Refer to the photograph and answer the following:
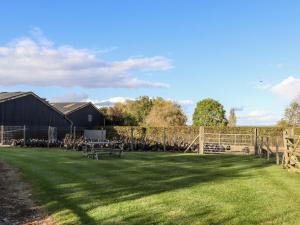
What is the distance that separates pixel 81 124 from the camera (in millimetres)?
64500

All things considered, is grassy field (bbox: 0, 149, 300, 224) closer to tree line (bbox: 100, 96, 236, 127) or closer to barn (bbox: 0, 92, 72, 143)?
barn (bbox: 0, 92, 72, 143)

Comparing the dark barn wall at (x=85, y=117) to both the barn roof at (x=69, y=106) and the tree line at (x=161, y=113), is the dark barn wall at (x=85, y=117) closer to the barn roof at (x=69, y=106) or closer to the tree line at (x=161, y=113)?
the barn roof at (x=69, y=106)

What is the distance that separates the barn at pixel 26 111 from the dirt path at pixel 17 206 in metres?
35.4

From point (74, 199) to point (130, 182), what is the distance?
2.93 m

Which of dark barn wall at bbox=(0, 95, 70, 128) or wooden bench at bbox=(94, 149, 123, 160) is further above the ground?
dark barn wall at bbox=(0, 95, 70, 128)

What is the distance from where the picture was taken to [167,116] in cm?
7456

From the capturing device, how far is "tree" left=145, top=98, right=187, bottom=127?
2916 inches

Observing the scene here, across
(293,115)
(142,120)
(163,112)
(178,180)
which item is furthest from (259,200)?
(142,120)

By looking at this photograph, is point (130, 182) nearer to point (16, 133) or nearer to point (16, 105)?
point (16, 133)

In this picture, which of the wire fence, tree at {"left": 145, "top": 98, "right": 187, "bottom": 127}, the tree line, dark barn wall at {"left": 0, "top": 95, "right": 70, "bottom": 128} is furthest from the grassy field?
tree at {"left": 145, "top": 98, "right": 187, "bottom": 127}

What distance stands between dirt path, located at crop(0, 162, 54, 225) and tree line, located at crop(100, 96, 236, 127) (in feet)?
180

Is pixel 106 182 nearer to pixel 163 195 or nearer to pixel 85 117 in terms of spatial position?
pixel 163 195

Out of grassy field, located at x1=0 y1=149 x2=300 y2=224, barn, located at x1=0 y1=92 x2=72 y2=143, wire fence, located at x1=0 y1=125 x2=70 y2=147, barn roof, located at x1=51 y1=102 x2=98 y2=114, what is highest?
barn roof, located at x1=51 y1=102 x2=98 y2=114

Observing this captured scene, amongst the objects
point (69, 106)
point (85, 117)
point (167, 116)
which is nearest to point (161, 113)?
point (167, 116)
